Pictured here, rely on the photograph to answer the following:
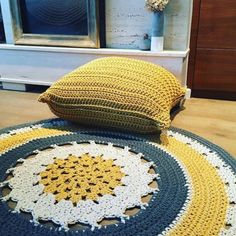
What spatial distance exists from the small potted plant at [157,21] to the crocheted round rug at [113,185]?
586mm

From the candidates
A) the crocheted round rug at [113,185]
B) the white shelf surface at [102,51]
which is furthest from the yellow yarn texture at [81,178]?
the white shelf surface at [102,51]

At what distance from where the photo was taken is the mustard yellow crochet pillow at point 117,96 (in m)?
1.21

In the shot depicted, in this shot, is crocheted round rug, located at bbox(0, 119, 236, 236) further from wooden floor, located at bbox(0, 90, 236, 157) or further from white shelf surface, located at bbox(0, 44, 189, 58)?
white shelf surface, located at bbox(0, 44, 189, 58)

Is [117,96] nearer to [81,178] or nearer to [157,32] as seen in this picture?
[81,178]

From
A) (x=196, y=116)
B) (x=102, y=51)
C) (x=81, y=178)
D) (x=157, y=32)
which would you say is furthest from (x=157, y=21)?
(x=81, y=178)

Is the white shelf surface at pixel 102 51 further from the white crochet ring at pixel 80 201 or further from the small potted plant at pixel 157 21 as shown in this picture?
the white crochet ring at pixel 80 201

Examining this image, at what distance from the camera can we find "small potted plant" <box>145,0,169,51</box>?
1550mm

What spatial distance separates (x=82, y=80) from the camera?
132 centimetres

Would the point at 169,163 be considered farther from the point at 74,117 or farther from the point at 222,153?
the point at 74,117

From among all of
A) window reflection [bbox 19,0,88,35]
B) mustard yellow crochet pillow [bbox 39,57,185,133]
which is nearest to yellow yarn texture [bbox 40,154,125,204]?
mustard yellow crochet pillow [bbox 39,57,185,133]

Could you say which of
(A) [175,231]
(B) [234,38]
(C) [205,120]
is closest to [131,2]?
(B) [234,38]

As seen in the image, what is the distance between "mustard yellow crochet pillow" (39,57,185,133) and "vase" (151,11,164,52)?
0.28 metres

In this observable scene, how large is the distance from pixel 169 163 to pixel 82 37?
41.7 inches

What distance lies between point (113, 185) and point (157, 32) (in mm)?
995
